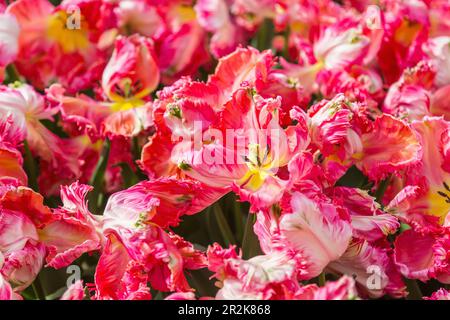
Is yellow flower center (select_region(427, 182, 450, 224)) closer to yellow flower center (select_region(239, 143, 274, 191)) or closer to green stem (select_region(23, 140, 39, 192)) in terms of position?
yellow flower center (select_region(239, 143, 274, 191))

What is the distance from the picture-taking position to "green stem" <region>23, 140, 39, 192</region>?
0.76 meters

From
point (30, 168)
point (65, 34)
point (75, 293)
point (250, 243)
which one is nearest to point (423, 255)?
point (250, 243)

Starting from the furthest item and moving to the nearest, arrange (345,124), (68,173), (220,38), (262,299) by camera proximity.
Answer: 1. (220,38)
2. (68,173)
3. (345,124)
4. (262,299)

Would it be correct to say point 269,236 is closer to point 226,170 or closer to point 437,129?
point 226,170

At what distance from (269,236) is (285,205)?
0.03 metres

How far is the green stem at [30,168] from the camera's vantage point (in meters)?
0.76

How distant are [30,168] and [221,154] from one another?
27 centimetres

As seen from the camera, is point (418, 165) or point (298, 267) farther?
point (418, 165)

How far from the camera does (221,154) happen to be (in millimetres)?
583

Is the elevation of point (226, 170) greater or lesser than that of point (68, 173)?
greater

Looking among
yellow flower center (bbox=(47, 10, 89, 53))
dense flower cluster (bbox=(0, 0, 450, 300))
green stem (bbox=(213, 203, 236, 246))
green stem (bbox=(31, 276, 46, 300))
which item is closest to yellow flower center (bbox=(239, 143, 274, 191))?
dense flower cluster (bbox=(0, 0, 450, 300))

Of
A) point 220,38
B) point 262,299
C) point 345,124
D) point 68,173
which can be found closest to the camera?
point 262,299

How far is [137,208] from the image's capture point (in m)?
0.58
